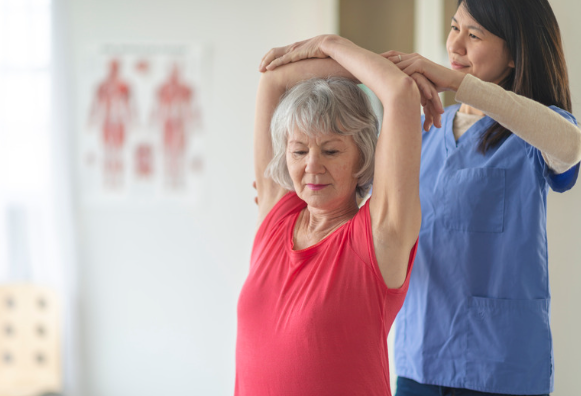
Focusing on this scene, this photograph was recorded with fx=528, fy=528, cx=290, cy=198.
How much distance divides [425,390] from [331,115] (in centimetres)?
76

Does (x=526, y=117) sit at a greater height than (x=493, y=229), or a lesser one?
greater

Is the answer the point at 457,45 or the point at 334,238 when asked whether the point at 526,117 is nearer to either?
the point at 457,45

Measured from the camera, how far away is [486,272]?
51.1 inches

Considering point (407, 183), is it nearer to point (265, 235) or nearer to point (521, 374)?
point (265, 235)

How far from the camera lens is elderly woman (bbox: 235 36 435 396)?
3.29 ft

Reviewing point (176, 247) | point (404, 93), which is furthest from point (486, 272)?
point (176, 247)

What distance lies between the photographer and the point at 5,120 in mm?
2896

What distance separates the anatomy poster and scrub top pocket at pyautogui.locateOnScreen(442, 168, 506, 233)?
1.78m

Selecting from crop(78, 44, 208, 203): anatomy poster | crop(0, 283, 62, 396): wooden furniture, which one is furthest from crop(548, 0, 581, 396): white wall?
crop(0, 283, 62, 396): wooden furniture

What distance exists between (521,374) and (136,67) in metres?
2.40

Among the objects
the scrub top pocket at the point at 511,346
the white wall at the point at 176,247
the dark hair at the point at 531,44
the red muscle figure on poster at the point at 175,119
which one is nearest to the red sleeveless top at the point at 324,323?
the scrub top pocket at the point at 511,346

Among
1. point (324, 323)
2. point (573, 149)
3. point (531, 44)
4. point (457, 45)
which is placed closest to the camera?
point (324, 323)

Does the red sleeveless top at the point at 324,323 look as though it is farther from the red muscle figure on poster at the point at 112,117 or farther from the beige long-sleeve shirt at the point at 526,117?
the red muscle figure on poster at the point at 112,117

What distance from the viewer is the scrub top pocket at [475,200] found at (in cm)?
128
